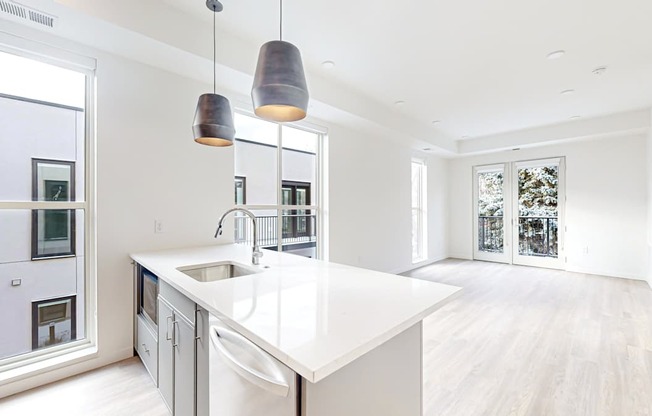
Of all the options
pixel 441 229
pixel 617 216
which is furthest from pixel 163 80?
pixel 617 216

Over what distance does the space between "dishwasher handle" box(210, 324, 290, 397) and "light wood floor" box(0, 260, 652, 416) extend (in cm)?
123

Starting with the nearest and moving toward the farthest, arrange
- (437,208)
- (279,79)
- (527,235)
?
1. (279,79)
2. (527,235)
3. (437,208)

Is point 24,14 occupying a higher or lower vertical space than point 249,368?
higher

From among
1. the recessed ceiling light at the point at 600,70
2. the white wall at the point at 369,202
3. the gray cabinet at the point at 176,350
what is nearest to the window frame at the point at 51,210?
the gray cabinet at the point at 176,350

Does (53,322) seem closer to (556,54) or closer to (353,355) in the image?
(353,355)

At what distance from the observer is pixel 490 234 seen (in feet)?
23.2

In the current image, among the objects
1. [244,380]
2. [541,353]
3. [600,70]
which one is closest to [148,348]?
[244,380]

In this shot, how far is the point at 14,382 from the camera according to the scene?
2.07m

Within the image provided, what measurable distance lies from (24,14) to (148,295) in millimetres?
2150

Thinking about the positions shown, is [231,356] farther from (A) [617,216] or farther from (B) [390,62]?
(A) [617,216]

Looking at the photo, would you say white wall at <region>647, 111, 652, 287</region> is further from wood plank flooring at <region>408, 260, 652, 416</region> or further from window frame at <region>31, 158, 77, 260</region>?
window frame at <region>31, 158, 77, 260</region>

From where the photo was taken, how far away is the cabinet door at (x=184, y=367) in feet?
4.90

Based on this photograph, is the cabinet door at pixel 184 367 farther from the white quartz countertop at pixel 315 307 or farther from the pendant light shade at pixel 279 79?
the pendant light shade at pixel 279 79

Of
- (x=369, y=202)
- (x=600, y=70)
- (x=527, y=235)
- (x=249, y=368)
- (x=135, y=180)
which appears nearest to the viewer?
(x=249, y=368)
